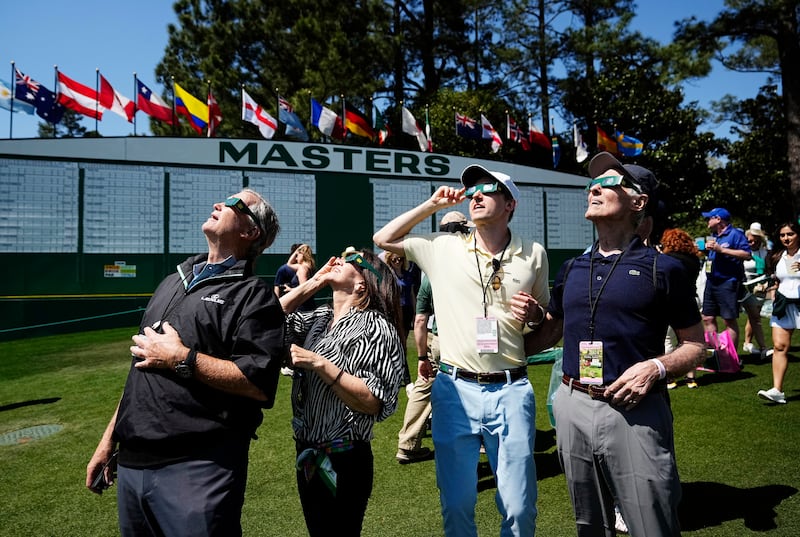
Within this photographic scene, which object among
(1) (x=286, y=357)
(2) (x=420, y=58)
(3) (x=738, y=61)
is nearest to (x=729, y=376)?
(1) (x=286, y=357)

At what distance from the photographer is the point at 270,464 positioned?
4.93m

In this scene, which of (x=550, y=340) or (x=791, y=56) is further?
(x=791, y=56)

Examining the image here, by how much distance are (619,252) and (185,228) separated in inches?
434

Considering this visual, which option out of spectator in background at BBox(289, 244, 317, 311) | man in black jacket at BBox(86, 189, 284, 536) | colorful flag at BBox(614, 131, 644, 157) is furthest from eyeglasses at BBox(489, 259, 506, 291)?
colorful flag at BBox(614, 131, 644, 157)

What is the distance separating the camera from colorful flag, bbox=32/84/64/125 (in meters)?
12.5

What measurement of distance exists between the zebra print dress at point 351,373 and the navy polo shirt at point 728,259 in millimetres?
5959

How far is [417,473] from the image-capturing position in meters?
4.69

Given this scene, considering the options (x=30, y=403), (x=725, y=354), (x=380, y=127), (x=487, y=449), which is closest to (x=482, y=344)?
A: (x=487, y=449)

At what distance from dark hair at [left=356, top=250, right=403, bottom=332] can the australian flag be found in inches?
489

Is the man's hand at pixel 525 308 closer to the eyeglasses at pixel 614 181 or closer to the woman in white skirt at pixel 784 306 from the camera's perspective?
the eyeglasses at pixel 614 181

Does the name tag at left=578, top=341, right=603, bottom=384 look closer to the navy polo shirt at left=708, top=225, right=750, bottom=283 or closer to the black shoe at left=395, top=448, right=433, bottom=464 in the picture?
the black shoe at left=395, top=448, right=433, bottom=464

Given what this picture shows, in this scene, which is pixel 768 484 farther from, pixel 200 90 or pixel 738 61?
pixel 200 90

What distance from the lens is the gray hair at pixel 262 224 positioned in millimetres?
2576

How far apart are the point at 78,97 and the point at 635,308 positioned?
45.7ft
